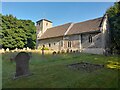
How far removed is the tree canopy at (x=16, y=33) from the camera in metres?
40.4

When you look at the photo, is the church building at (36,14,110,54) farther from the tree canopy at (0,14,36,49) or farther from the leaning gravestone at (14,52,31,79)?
the leaning gravestone at (14,52,31,79)

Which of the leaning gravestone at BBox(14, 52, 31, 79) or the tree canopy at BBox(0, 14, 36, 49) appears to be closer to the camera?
the leaning gravestone at BBox(14, 52, 31, 79)

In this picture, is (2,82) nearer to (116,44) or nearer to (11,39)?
(116,44)

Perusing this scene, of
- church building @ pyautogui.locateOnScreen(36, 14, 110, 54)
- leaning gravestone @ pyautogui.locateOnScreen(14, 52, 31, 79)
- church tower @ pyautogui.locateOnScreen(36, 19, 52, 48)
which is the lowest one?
leaning gravestone @ pyautogui.locateOnScreen(14, 52, 31, 79)

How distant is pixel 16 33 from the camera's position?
4300 cm

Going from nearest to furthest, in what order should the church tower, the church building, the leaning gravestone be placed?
the leaning gravestone < the church building < the church tower

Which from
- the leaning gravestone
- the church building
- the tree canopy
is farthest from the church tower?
the leaning gravestone

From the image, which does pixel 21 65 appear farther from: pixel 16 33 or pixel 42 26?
pixel 42 26

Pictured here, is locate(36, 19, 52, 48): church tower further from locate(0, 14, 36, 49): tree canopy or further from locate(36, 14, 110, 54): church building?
locate(36, 14, 110, 54): church building

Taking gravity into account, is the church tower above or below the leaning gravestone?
above

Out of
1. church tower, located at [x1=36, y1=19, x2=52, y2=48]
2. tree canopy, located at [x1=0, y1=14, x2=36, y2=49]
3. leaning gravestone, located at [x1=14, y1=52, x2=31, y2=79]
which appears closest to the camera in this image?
leaning gravestone, located at [x1=14, y1=52, x2=31, y2=79]

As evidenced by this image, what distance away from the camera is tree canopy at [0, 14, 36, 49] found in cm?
4038

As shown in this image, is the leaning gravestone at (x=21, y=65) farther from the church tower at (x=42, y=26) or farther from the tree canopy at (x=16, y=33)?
the church tower at (x=42, y=26)

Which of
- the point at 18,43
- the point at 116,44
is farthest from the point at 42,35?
the point at 116,44
